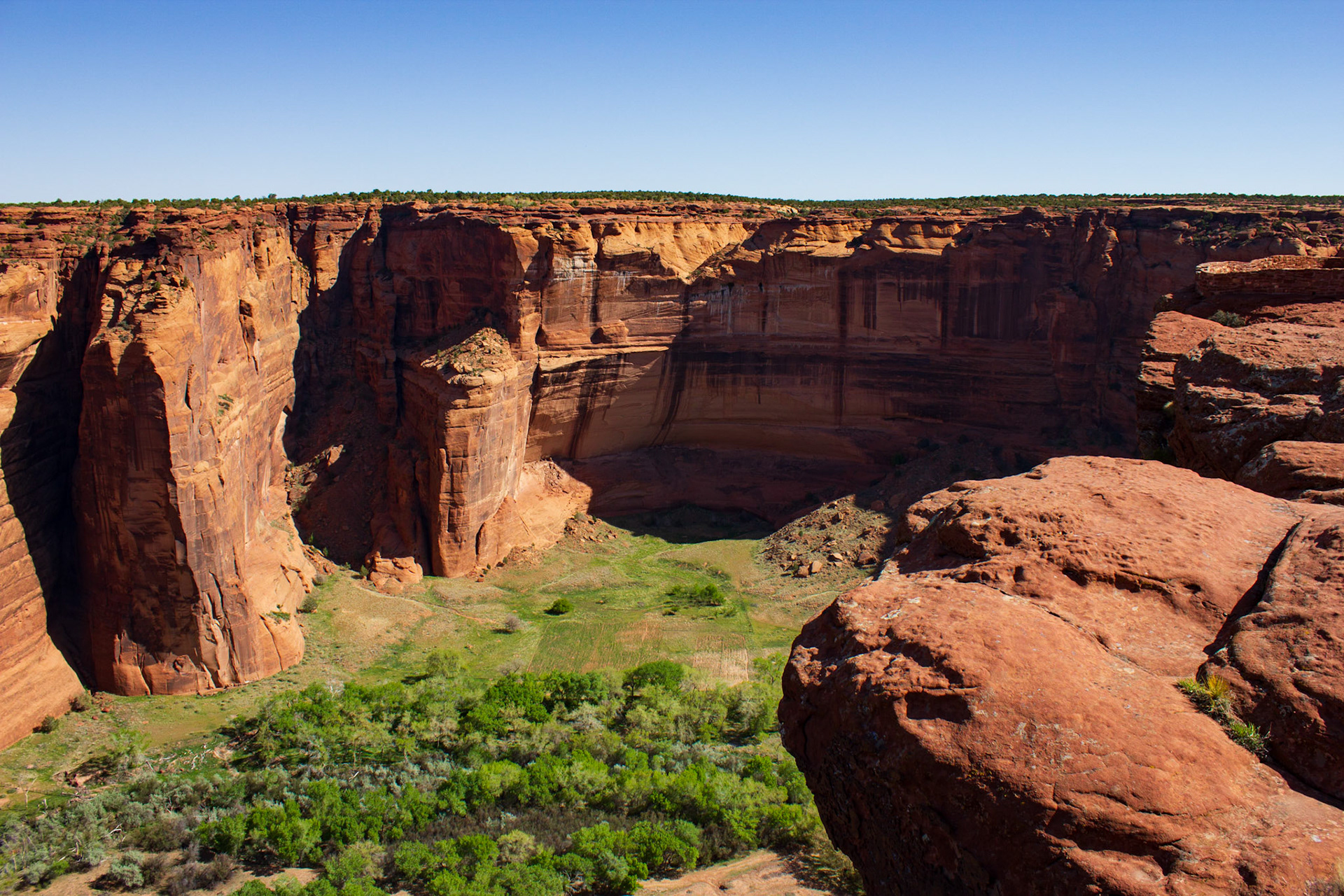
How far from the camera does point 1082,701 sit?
225 inches

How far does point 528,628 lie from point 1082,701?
30072 millimetres

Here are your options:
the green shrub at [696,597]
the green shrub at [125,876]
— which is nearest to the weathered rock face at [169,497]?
the green shrub at [125,876]

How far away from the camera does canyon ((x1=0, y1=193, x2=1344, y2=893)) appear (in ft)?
20.6

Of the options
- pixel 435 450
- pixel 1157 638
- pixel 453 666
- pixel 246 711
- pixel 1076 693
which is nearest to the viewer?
pixel 1076 693

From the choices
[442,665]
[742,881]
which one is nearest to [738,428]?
[442,665]

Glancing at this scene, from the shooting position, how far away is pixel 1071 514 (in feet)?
24.8

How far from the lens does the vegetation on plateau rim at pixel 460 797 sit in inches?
725

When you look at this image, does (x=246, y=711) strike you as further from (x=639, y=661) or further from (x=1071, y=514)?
(x=1071, y=514)

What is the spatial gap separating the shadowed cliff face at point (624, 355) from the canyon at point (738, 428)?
0.51 feet

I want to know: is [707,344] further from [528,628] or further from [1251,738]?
[1251,738]

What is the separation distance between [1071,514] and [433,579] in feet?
107

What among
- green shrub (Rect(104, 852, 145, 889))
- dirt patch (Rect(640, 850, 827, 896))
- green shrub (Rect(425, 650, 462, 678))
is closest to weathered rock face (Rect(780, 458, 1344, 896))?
dirt patch (Rect(640, 850, 827, 896))

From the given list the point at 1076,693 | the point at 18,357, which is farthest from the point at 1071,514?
the point at 18,357

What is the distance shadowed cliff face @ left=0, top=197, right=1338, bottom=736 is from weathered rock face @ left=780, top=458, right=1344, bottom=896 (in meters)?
26.8
